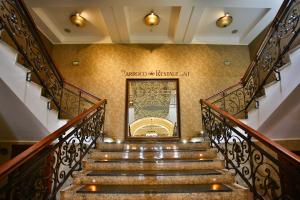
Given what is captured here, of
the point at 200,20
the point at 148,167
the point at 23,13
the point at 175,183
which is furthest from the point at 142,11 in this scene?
the point at 175,183

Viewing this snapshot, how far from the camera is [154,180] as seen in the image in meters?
2.79

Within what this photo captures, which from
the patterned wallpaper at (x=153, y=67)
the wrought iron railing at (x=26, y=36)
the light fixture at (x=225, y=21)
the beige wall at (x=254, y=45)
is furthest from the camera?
the patterned wallpaper at (x=153, y=67)

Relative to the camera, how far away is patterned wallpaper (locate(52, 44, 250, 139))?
6441 millimetres

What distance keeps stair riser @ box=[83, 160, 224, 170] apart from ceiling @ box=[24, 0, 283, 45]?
3.66m

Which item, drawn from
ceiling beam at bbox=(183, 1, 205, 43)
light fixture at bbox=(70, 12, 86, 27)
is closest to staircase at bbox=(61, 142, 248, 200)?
ceiling beam at bbox=(183, 1, 205, 43)

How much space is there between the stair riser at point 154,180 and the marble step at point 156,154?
808 mm

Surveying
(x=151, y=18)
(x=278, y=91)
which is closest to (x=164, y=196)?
(x=278, y=91)

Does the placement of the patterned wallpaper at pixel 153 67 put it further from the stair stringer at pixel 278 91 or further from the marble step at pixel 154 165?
the marble step at pixel 154 165

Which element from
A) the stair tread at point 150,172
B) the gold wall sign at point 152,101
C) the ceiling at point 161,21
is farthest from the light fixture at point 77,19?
the stair tread at point 150,172

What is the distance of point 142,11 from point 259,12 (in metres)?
3.15

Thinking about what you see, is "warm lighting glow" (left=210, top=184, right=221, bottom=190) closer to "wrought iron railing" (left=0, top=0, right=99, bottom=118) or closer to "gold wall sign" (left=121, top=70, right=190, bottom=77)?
"wrought iron railing" (left=0, top=0, right=99, bottom=118)

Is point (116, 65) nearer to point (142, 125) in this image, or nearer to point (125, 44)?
point (125, 44)

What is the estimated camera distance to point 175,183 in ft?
9.16

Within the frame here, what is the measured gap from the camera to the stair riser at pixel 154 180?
279 cm
